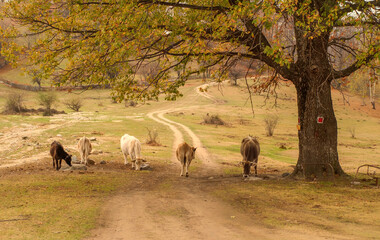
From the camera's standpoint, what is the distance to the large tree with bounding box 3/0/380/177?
518 inches

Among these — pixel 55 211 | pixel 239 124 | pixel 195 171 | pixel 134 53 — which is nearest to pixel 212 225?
pixel 55 211

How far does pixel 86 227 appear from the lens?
9.19m

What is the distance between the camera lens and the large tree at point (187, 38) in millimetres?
Answer: 13148

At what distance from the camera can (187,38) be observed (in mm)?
14141

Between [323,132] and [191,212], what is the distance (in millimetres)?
7588

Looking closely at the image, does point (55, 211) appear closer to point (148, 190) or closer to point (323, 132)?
point (148, 190)

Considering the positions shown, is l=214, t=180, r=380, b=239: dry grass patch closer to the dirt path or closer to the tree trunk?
the dirt path

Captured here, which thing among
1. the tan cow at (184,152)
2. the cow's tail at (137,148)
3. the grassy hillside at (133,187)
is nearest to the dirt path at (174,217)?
the grassy hillside at (133,187)

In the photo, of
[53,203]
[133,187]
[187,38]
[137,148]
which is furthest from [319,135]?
[53,203]

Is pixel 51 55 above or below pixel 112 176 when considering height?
above

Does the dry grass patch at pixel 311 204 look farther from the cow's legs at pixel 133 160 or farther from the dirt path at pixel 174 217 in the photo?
the cow's legs at pixel 133 160

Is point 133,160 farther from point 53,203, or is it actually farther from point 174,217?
point 174,217

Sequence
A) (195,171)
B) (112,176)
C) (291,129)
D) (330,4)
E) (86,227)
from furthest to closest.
Result: (291,129)
(195,171)
(112,176)
(330,4)
(86,227)

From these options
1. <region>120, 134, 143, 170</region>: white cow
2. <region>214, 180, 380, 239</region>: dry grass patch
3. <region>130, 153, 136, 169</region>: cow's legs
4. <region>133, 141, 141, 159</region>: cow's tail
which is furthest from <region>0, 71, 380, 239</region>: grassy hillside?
<region>133, 141, 141, 159</region>: cow's tail
